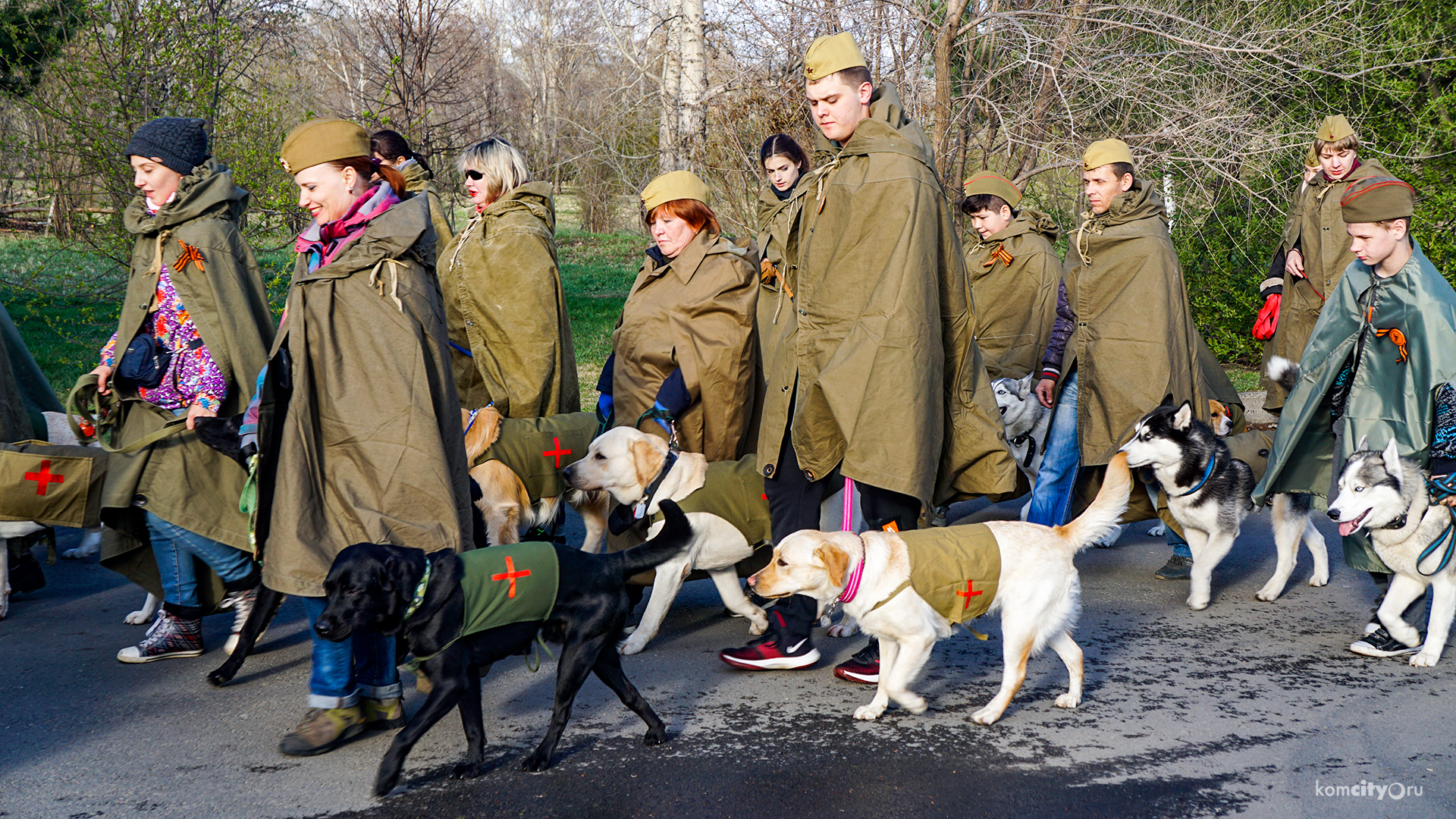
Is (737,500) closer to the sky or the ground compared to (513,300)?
closer to the ground

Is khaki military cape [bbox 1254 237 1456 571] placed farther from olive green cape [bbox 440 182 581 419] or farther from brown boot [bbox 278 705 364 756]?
brown boot [bbox 278 705 364 756]

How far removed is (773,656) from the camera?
4.63 meters

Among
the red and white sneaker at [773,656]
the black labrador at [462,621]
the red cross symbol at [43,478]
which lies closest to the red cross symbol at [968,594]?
the red and white sneaker at [773,656]

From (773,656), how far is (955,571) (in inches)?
41.1

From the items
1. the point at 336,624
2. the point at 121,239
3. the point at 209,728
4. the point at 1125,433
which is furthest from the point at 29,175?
the point at 1125,433

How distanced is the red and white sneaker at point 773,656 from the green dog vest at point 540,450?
1.21m

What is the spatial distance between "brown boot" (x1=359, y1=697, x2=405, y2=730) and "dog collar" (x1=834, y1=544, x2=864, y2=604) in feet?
5.47

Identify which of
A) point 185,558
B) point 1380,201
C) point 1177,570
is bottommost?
point 1177,570

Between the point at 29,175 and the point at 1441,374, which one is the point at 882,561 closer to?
the point at 1441,374

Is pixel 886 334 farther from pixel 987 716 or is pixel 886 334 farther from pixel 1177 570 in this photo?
pixel 1177 570

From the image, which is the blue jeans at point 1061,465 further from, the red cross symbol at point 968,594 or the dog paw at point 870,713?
the dog paw at point 870,713

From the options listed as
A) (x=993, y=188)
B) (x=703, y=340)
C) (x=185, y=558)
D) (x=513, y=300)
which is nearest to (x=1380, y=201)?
(x=993, y=188)

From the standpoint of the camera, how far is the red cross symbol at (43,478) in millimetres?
4594

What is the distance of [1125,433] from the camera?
5.96m
